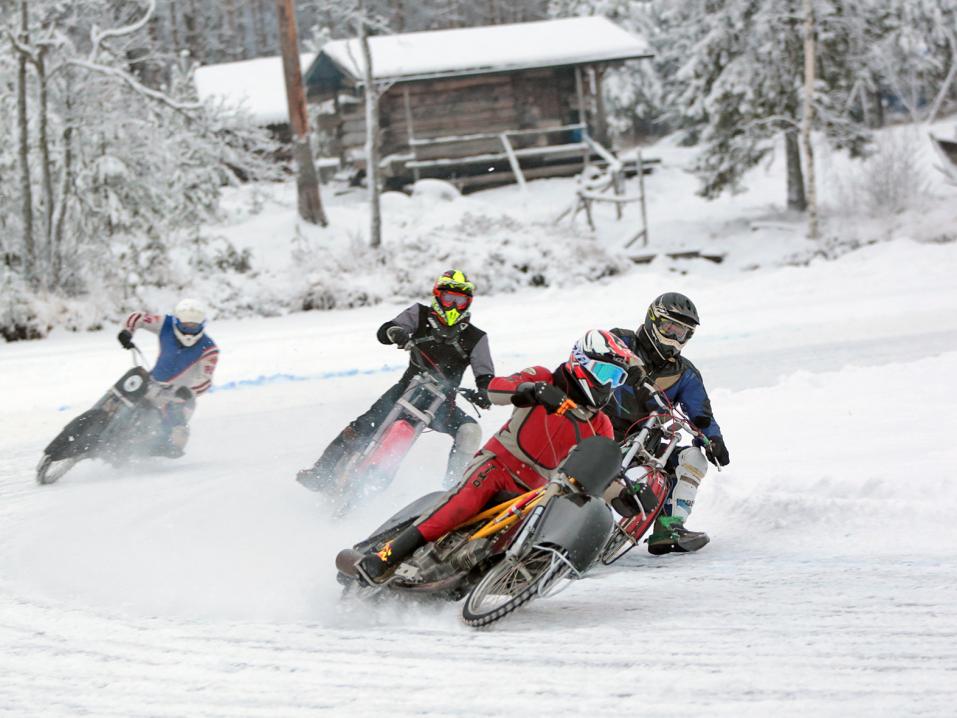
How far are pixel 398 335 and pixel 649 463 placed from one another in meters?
2.26

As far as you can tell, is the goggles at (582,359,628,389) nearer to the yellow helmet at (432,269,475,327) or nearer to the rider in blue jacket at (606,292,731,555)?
the rider in blue jacket at (606,292,731,555)

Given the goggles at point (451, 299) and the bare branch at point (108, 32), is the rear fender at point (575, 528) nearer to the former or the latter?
the goggles at point (451, 299)

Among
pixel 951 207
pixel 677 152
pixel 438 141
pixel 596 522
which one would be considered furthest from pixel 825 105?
pixel 596 522

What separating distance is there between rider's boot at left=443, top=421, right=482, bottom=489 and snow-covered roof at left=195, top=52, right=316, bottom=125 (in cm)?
3666

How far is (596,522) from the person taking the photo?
18.3 feet

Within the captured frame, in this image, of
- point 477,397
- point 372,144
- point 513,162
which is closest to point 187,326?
point 477,397

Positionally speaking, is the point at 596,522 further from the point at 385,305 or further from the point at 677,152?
the point at 677,152

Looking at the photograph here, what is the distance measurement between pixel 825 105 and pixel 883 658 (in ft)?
91.0

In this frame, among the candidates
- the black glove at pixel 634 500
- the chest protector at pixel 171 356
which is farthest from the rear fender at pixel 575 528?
the chest protector at pixel 171 356

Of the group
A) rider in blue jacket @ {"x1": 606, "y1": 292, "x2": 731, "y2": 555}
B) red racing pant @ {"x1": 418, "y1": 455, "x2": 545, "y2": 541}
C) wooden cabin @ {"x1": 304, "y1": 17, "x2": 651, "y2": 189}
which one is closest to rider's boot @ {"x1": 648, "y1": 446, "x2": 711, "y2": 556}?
rider in blue jacket @ {"x1": 606, "y1": 292, "x2": 731, "y2": 555}

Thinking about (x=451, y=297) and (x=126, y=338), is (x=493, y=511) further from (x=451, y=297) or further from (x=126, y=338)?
(x=126, y=338)

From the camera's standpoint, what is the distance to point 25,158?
21547 millimetres

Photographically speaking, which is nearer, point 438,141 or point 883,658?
point 883,658

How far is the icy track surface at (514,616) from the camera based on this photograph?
4664 millimetres
